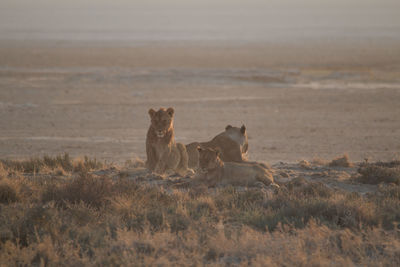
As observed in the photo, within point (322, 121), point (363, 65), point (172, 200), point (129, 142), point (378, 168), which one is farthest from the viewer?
point (363, 65)

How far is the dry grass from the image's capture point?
669cm

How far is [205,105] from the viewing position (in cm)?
3055

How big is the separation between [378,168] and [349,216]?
3.96 m

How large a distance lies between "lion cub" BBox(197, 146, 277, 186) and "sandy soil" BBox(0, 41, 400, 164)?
22.7 ft

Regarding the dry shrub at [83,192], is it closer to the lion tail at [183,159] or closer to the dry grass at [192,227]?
the dry grass at [192,227]

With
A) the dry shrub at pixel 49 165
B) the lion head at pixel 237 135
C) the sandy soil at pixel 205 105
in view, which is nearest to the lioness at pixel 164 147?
the lion head at pixel 237 135

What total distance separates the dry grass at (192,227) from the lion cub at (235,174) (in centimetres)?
84

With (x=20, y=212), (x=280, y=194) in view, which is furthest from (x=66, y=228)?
(x=280, y=194)

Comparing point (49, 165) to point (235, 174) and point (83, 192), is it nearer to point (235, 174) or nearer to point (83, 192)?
point (83, 192)

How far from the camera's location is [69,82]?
40.0 metres

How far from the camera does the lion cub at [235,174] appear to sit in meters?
11.0

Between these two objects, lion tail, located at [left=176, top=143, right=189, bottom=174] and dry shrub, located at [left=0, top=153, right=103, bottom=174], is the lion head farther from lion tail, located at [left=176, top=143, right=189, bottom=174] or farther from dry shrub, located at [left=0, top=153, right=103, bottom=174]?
dry shrub, located at [left=0, top=153, right=103, bottom=174]

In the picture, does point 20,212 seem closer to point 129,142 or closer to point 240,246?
point 240,246

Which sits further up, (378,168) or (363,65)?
(363,65)
